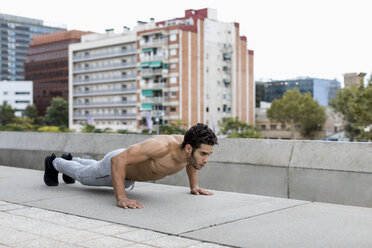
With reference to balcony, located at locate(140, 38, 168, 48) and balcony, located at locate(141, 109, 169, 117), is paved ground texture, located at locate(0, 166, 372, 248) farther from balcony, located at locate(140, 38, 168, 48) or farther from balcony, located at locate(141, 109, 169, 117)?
balcony, located at locate(140, 38, 168, 48)

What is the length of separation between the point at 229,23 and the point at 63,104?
43331mm

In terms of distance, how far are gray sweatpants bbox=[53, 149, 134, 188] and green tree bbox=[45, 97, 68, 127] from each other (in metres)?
104

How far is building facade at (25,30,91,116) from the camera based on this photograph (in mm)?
117625

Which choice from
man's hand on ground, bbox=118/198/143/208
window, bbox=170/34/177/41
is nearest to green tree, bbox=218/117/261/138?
window, bbox=170/34/177/41

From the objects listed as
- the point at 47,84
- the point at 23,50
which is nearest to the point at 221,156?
the point at 47,84

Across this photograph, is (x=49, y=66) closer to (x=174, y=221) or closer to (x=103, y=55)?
(x=103, y=55)

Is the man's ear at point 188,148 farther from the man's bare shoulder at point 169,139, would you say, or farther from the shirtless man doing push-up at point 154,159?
the man's bare shoulder at point 169,139

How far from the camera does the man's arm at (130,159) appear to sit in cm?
520

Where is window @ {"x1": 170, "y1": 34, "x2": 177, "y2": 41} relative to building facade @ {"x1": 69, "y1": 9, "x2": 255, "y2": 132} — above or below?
above

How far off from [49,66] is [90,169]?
121 meters

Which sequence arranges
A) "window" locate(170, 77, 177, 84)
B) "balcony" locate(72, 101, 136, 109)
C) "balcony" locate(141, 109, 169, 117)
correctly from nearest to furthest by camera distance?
1. "balcony" locate(141, 109, 169, 117)
2. "window" locate(170, 77, 177, 84)
3. "balcony" locate(72, 101, 136, 109)

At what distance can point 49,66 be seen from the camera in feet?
400

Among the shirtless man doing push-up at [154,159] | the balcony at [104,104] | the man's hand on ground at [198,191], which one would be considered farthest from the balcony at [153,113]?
the shirtless man doing push-up at [154,159]

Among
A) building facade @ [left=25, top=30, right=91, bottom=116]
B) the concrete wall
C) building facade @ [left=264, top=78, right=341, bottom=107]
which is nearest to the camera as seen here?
Answer: the concrete wall
